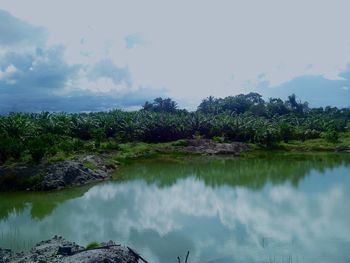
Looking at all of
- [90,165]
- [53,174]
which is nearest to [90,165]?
[90,165]

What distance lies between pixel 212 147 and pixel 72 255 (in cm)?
3735

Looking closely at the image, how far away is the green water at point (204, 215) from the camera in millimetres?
15664

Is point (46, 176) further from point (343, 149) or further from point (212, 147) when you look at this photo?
point (343, 149)

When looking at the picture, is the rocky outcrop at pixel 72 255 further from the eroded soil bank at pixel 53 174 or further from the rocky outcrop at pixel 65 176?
the eroded soil bank at pixel 53 174

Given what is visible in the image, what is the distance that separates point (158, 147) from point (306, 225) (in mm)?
31683

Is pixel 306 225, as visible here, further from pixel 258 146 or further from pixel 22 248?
pixel 258 146

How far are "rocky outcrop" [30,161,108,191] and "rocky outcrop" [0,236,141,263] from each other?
16253mm

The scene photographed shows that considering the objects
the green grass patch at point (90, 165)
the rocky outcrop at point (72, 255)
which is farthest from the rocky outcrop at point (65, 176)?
the rocky outcrop at point (72, 255)

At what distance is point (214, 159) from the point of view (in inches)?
1795

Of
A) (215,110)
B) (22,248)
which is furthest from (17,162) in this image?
(215,110)

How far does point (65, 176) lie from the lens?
31797 mm

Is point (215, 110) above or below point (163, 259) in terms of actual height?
above

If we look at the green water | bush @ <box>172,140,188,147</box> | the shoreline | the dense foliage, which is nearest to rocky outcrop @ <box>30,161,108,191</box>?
the shoreline

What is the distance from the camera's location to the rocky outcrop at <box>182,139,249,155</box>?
159 ft
